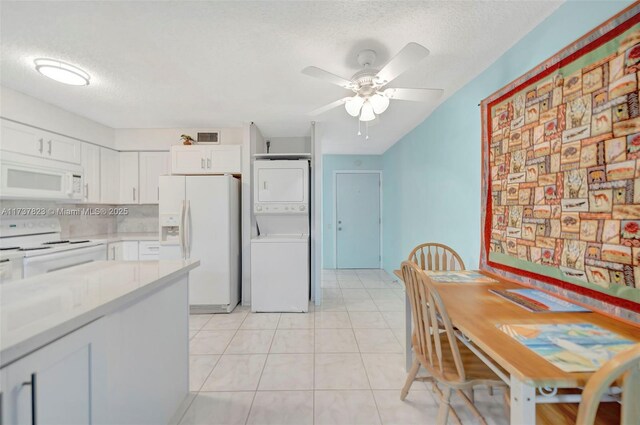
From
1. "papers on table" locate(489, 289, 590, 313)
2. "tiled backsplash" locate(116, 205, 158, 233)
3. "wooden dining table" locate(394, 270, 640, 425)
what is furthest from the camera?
"tiled backsplash" locate(116, 205, 158, 233)

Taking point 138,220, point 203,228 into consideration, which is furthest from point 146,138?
point 203,228

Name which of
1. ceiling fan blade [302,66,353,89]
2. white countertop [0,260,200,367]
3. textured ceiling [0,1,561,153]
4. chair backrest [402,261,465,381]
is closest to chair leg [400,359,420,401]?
chair backrest [402,261,465,381]

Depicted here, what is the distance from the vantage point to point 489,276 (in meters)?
1.87

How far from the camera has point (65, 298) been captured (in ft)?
3.26

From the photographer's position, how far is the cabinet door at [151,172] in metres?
3.68

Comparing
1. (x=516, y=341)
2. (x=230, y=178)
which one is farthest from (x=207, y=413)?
(x=230, y=178)

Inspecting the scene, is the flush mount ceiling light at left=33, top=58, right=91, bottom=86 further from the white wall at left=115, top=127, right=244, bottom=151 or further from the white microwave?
the white wall at left=115, top=127, right=244, bottom=151

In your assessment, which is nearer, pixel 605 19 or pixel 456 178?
pixel 605 19

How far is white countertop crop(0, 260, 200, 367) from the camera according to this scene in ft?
2.34

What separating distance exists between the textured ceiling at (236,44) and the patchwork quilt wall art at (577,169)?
467 millimetres

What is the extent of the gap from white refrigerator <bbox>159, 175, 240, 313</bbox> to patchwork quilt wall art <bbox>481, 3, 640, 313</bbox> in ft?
9.17

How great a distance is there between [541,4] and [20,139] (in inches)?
171

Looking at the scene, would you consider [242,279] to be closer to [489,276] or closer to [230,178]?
[230,178]

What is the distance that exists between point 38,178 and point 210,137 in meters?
1.79
